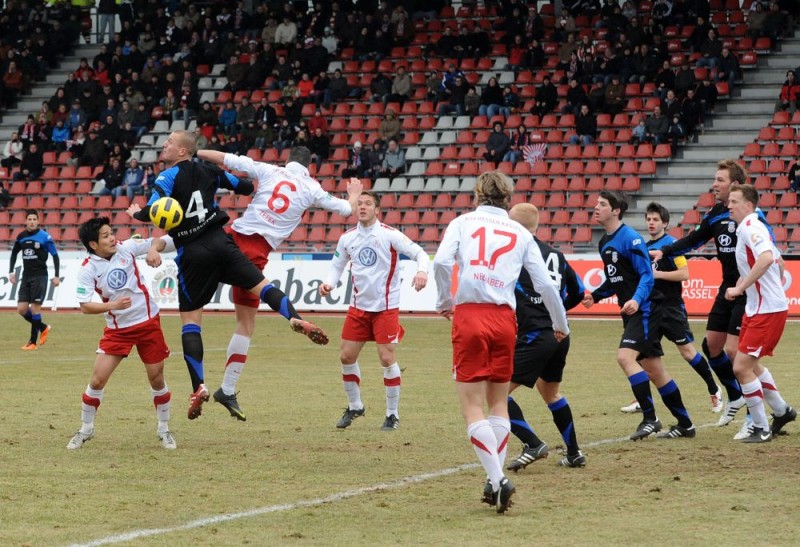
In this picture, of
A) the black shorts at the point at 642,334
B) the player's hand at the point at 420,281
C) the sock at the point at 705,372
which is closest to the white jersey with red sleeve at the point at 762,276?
the black shorts at the point at 642,334

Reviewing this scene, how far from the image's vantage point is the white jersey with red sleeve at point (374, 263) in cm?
1164

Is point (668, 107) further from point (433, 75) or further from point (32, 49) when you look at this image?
point (32, 49)

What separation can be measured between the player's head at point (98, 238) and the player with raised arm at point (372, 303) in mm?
2172

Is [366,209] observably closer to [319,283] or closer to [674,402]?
[674,402]

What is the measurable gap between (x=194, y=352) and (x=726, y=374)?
4.93 meters

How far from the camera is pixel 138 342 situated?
1009 centimetres

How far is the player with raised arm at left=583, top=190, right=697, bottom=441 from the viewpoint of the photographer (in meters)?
10.3

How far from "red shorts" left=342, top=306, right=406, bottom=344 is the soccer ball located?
79.1 inches

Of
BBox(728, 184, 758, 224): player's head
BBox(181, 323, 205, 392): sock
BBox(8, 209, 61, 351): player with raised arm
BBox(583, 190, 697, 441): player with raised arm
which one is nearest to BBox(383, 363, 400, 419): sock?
BBox(181, 323, 205, 392): sock

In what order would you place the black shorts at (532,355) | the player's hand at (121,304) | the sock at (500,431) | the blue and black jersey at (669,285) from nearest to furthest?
the sock at (500,431)
the black shorts at (532,355)
the player's hand at (121,304)
the blue and black jersey at (669,285)

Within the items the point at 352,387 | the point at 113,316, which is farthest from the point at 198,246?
the point at 352,387

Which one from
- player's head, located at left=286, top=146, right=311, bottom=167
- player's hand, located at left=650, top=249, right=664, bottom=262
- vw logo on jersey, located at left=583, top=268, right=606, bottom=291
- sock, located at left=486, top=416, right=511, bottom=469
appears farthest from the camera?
vw logo on jersey, located at left=583, top=268, right=606, bottom=291

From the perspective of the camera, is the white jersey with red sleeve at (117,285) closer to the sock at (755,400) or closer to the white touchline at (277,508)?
the white touchline at (277,508)

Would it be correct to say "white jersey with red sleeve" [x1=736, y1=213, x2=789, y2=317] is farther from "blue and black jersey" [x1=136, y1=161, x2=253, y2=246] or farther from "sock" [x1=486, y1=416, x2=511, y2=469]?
"blue and black jersey" [x1=136, y1=161, x2=253, y2=246]
